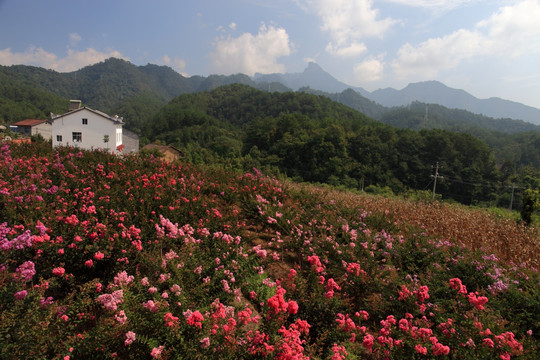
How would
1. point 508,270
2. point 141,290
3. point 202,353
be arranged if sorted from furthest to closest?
point 508,270, point 141,290, point 202,353

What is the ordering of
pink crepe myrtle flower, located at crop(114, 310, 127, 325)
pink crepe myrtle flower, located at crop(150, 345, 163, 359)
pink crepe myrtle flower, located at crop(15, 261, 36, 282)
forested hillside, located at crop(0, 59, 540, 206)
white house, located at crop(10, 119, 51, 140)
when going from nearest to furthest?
pink crepe myrtle flower, located at crop(150, 345, 163, 359) → pink crepe myrtle flower, located at crop(114, 310, 127, 325) → pink crepe myrtle flower, located at crop(15, 261, 36, 282) → forested hillside, located at crop(0, 59, 540, 206) → white house, located at crop(10, 119, 51, 140)

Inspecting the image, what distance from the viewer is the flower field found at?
7.25 ft

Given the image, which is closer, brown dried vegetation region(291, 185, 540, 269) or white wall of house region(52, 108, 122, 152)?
brown dried vegetation region(291, 185, 540, 269)

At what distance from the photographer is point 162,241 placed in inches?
145

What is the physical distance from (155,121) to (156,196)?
4113 inches

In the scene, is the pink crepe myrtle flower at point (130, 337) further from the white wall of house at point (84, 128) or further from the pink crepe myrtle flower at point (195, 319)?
the white wall of house at point (84, 128)

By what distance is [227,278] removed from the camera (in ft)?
10.5

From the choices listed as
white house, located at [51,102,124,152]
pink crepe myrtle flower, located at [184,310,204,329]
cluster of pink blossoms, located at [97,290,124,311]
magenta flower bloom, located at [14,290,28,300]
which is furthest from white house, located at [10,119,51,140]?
pink crepe myrtle flower, located at [184,310,204,329]

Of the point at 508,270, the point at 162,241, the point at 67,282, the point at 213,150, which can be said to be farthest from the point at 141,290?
the point at 213,150

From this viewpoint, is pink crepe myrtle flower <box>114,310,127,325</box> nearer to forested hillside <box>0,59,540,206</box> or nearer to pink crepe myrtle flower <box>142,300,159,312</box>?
→ pink crepe myrtle flower <box>142,300,159,312</box>

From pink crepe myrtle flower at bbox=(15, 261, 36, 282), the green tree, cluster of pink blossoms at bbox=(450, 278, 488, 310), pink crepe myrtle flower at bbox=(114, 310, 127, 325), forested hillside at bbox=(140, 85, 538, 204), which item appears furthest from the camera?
forested hillside at bbox=(140, 85, 538, 204)

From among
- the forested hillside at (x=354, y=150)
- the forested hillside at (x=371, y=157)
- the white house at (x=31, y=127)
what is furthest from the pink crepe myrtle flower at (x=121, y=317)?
the white house at (x=31, y=127)

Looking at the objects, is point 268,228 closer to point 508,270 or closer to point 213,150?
point 508,270

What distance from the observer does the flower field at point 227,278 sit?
87.0 inches
